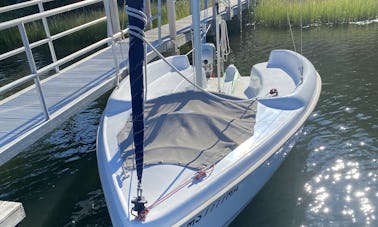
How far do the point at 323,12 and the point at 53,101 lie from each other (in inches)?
512

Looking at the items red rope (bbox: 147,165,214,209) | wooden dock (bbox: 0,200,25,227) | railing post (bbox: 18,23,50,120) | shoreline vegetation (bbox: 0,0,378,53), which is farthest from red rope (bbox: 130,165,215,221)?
shoreline vegetation (bbox: 0,0,378,53)

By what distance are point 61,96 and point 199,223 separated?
142 inches

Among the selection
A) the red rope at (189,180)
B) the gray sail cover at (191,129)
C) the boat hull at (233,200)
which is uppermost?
the gray sail cover at (191,129)

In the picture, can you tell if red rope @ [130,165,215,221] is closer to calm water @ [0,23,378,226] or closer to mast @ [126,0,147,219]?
mast @ [126,0,147,219]

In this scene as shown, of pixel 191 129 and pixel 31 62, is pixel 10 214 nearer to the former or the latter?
pixel 191 129

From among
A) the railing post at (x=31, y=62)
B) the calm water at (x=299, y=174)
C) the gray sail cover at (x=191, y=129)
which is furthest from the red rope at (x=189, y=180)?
the railing post at (x=31, y=62)

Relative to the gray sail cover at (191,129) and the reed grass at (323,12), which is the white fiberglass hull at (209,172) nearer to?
the gray sail cover at (191,129)

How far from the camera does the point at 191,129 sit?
15.7 feet

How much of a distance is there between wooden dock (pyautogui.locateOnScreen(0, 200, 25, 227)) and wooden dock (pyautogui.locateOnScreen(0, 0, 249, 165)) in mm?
852

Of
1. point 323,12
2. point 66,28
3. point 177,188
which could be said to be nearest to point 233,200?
point 177,188

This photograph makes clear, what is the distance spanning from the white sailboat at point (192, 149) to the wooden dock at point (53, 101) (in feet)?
2.27

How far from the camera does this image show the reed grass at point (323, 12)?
622 inches

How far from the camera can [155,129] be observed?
4.87 meters

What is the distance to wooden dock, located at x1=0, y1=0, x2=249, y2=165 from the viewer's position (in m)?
5.21
